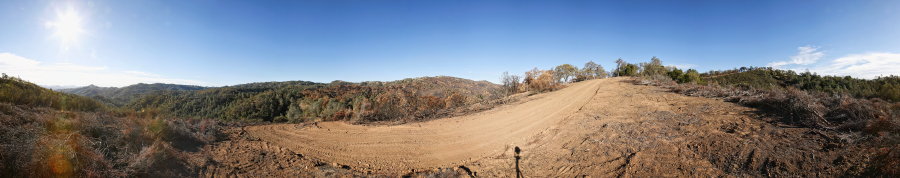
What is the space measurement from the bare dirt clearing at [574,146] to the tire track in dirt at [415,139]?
28 millimetres

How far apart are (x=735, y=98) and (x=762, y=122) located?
2467mm

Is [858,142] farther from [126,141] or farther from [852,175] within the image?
[126,141]

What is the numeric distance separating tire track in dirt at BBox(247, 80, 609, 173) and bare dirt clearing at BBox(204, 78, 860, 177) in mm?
28

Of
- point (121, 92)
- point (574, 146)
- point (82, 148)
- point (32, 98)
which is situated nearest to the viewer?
point (82, 148)

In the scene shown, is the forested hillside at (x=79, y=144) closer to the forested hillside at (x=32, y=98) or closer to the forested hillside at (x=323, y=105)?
the forested hillside at (x=32, y=98)

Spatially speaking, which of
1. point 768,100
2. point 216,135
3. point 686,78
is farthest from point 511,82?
point 216,135

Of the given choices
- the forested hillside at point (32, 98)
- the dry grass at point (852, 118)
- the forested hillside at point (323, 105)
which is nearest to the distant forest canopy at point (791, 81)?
the dry grass at point (852, 118)

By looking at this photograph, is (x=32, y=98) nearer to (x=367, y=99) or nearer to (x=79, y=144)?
(x=79, y=144)

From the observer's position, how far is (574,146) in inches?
228

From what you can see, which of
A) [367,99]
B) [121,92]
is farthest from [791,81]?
[121,92]

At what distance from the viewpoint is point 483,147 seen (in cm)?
723

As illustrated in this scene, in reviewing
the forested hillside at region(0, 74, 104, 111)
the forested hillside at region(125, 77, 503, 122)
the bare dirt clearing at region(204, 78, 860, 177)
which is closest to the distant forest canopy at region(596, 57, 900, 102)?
the bare dirt clearing at region(204, 78, 860, 177)

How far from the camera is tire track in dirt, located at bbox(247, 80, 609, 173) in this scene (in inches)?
257

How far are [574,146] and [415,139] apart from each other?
4499 millimetres
